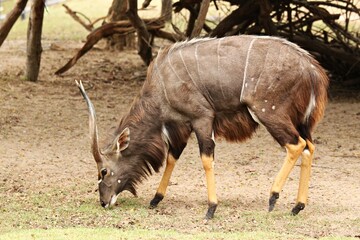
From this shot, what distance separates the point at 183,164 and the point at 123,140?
1.76 meters

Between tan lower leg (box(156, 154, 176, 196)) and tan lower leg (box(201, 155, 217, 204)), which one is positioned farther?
A: tan lower leg (box(156, 154, 176, 196))

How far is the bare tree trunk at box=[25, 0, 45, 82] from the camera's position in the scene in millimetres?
11812

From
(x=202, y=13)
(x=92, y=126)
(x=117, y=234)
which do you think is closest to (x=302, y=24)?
(x=202, y=13)

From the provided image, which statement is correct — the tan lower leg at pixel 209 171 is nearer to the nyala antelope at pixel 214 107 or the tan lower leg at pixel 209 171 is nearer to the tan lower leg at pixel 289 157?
the nyala antelope at pixel 214 107

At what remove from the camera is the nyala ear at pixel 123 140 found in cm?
702

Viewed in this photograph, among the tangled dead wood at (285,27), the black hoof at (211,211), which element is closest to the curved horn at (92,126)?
the black hoof at (211,211)

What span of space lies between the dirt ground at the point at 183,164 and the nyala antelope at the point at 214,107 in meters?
0.29

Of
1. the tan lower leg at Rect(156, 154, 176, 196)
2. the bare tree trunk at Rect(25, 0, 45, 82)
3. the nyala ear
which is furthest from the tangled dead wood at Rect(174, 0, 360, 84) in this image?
the nyala ear

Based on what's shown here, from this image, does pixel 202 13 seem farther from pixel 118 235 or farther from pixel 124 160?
pixel 118 235

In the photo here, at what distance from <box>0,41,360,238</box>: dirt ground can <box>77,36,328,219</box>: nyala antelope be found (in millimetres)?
286

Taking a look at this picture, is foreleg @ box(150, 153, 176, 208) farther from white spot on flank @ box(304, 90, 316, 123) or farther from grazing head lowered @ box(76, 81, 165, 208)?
white spot on flank @ box(304, 90, 316, 123)

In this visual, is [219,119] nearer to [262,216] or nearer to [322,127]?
Answer: [262,216]

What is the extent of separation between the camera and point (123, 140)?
7043mm

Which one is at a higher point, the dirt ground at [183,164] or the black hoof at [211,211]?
the black hoof at [211,211]
